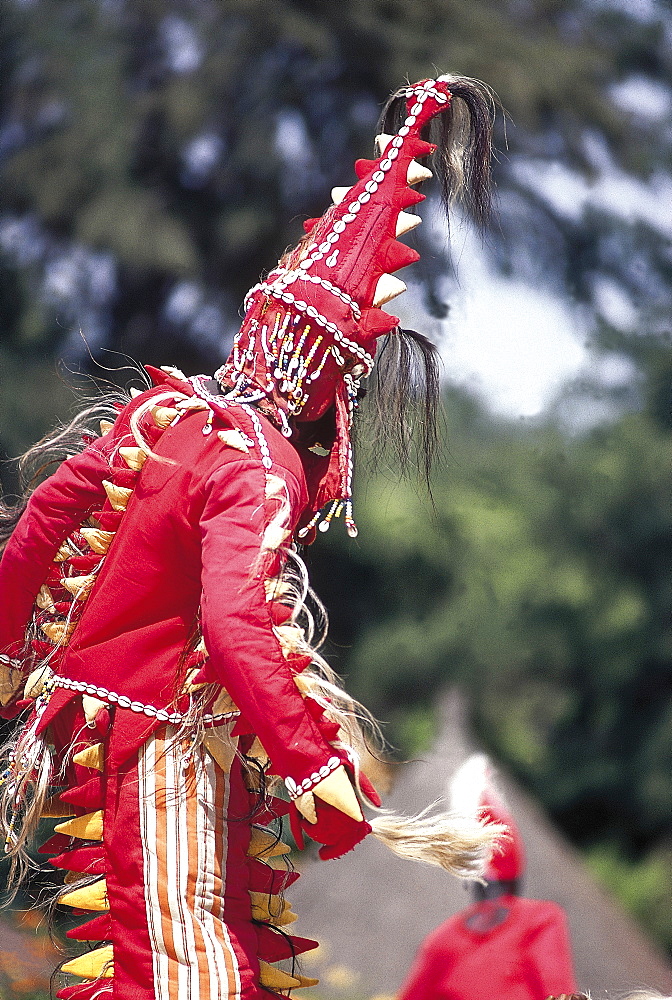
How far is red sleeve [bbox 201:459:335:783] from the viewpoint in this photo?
555 millimetres

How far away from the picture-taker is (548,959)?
100 cm

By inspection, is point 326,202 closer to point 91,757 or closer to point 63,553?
point 63,553

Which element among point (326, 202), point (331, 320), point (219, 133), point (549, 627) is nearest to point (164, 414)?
point (331, 320)

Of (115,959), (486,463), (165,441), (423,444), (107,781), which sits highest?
(486,463)

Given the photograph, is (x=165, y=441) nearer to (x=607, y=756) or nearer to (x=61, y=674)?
(x=61, y=674)

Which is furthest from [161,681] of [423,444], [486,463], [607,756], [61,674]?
[607,756]

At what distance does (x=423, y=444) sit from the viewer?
87 cm

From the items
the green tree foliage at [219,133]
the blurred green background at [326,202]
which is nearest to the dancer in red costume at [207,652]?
the blurred green background at [326,202]

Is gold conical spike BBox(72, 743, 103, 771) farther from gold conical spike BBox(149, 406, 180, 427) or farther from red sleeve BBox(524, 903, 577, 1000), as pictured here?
red sleeve BBox(524, 903, 577, 1000)

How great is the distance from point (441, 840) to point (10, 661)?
36 cm

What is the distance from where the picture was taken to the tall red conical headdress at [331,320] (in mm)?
686

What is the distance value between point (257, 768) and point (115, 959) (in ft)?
0.54

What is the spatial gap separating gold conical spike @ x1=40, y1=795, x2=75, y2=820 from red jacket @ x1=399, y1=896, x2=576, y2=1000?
56 cm

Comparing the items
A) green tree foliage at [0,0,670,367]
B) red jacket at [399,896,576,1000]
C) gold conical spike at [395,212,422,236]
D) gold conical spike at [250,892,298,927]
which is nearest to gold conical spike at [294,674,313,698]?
gold conical spike at [250,892,298,927]
